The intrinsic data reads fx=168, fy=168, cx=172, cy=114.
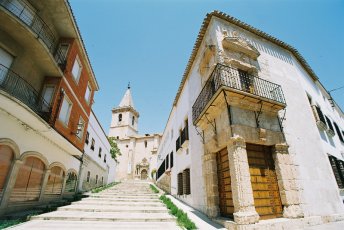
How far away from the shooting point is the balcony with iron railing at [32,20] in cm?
645

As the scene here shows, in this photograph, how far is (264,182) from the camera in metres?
5.86

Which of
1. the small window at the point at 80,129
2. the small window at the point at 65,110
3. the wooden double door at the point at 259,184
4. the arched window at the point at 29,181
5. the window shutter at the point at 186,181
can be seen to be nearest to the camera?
the wooden double door at the point at 259,184

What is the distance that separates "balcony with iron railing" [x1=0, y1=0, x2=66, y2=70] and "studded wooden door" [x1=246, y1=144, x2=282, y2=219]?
9.56 metres

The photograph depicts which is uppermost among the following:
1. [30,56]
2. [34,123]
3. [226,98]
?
[30,56]

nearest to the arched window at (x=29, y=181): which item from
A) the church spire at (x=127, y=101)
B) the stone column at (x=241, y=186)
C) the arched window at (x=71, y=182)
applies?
the arched window at (x=71, y=182)

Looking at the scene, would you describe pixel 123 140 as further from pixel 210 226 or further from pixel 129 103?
pixel 210 226

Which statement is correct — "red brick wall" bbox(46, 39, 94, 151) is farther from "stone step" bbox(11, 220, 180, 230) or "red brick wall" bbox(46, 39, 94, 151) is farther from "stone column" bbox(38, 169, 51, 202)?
"stone step" bbox(11, 220, 180, 230)

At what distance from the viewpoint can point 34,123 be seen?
6.88 m

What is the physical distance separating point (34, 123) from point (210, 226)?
7716mm

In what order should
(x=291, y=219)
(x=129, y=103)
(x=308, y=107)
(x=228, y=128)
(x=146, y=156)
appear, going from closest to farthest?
(x=291, y=219) < (x=228, y=128) < (x=308, y=107) < (x=146, y=156) < (x=129, y=103)

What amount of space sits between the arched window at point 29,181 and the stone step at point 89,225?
82.2 inches

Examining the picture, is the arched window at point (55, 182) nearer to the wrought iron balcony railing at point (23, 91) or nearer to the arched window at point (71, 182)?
the arched window at point (71, 182)

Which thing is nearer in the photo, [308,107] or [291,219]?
[291,219]

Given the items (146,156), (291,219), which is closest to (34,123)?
(291,219)
